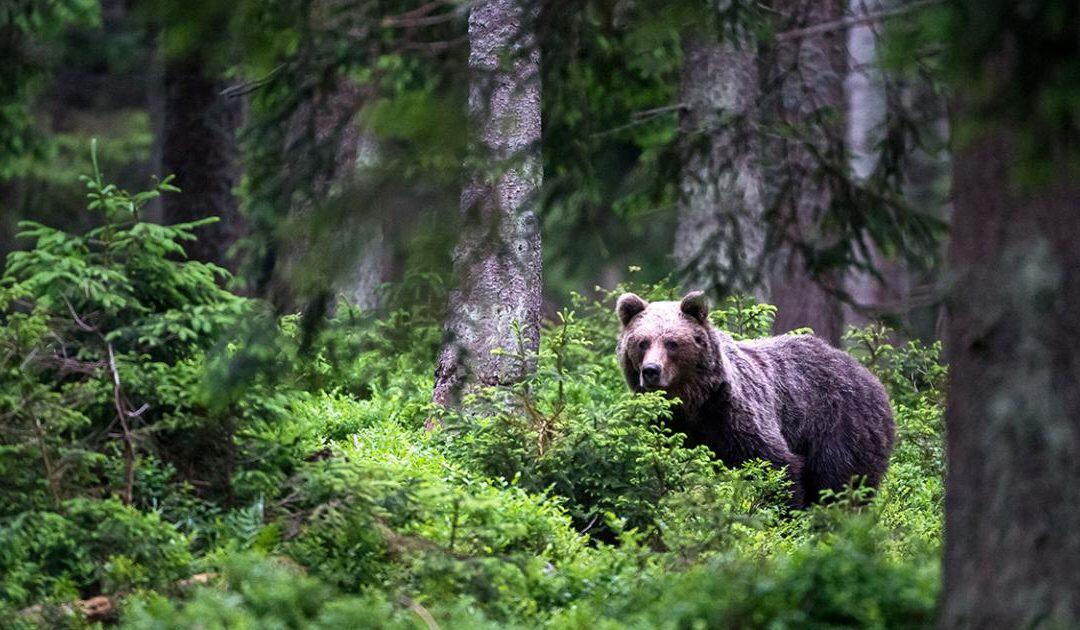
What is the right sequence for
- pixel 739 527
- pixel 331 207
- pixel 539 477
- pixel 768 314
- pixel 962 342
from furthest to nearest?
pixel 768 314 → pixel 539 477 → pixel 739 527 → pixel 331 207 → pixel 962 342

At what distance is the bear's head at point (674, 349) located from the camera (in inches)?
436

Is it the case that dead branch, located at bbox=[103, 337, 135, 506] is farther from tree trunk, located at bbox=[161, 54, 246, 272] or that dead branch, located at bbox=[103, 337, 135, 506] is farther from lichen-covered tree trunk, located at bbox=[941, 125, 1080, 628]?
tree trunk, located at bbox=[161, 54, 246, 272]

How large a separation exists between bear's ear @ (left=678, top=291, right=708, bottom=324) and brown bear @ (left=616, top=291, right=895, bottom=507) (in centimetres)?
1

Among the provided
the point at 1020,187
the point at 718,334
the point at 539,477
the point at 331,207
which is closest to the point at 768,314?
the point at 718,334

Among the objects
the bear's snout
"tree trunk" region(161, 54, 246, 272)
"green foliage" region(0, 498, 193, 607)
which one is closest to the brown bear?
the bear's snout

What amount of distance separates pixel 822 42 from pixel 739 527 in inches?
378

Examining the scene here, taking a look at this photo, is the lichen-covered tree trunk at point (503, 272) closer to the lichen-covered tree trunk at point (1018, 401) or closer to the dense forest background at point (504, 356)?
the dense forest background at point (504, 356)

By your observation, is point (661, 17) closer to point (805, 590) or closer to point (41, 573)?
point (805, 590)

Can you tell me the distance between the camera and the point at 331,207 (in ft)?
22.1

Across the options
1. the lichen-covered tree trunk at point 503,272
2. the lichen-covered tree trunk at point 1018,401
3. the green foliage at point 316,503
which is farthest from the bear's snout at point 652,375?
the lichen-covered tree trunk at point 1018,401

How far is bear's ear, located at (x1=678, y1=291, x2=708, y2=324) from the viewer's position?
1121 centimetres

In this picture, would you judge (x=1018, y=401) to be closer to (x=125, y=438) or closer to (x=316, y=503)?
(x=316, y=503)

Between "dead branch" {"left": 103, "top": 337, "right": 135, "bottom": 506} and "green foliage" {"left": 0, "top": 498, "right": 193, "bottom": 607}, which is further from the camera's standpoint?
"dead branch" {"left": 103, "top": 337, "right": 135, "bottom": 506}

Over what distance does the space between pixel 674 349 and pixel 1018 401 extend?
6031 millimetres
